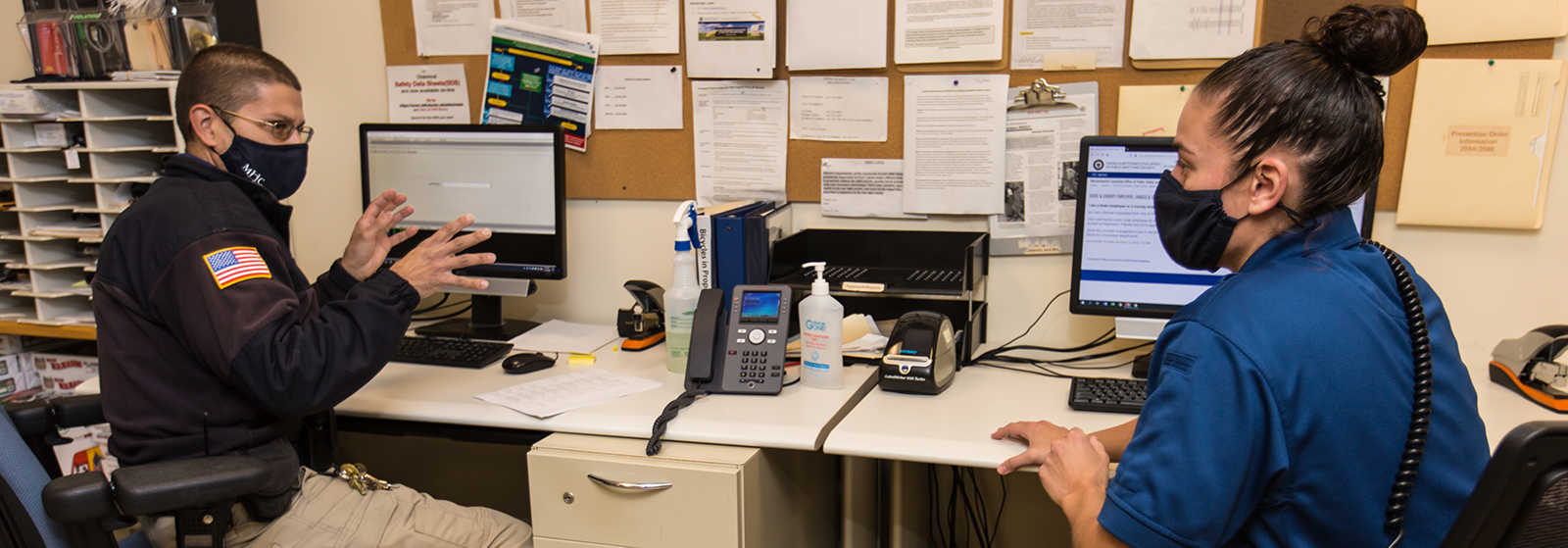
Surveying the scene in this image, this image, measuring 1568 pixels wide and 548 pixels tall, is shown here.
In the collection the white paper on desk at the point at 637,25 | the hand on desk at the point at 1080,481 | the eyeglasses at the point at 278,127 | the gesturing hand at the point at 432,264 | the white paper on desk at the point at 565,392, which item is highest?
the white paper on desk at the point at 637,25

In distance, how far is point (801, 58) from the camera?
6.37 ft

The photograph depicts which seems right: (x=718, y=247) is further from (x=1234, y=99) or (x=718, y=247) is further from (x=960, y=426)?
(x=1234, y=99)

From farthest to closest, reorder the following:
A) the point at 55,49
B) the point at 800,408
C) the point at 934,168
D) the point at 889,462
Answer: the point at 55,49, the point at 934,168, the point at 889,462, the point at 800,408

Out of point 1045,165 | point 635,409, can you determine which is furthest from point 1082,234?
point 635,409

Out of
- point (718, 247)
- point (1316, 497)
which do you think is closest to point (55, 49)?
point (718, 247)

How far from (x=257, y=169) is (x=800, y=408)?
958 mm

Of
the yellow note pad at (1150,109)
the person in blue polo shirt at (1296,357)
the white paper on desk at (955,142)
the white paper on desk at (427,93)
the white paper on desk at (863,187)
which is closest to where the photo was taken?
the person in blue polo shirt at (1296,357)

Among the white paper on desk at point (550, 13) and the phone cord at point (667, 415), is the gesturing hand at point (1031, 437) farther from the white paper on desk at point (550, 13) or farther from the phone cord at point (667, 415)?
the white paper on desk at point (550, 13)

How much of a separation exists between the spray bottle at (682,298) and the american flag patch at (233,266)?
0.65 meters

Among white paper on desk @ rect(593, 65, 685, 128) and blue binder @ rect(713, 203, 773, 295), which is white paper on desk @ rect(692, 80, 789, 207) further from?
blue binder @ rect(713, 203, 773, 295)

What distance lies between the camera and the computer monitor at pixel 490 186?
1.93 meters

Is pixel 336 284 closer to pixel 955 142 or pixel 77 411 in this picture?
pixel 77 411

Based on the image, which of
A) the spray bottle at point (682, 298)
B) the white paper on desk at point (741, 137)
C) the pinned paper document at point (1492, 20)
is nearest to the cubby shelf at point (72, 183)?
the white paper on desk at point (741, 137)

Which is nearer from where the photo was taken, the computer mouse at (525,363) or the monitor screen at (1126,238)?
the monitor screen at (1126,238)
